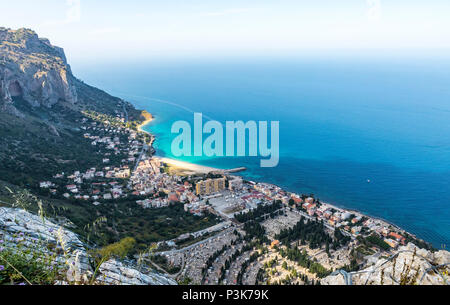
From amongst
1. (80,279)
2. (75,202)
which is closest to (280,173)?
(75,202)

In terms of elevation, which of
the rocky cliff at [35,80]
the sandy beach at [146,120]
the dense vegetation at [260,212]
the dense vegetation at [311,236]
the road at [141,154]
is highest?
the rocky cliff at [35,80]

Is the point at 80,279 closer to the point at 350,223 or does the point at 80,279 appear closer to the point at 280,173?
the point at 350,223

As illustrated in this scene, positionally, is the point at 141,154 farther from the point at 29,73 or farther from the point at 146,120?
the point at 29,73

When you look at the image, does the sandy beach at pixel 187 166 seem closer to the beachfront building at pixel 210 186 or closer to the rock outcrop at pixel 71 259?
the beachfront building at pixel 210 186

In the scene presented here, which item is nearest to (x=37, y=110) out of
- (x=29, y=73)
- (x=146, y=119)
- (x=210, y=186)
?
(x=29, y=73)

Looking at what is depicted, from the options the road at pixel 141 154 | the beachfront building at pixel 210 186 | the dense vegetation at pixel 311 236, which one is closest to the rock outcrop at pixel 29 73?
the road at pixel 141 154

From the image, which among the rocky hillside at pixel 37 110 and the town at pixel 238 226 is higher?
the rocky hillside at pixel 37 110
